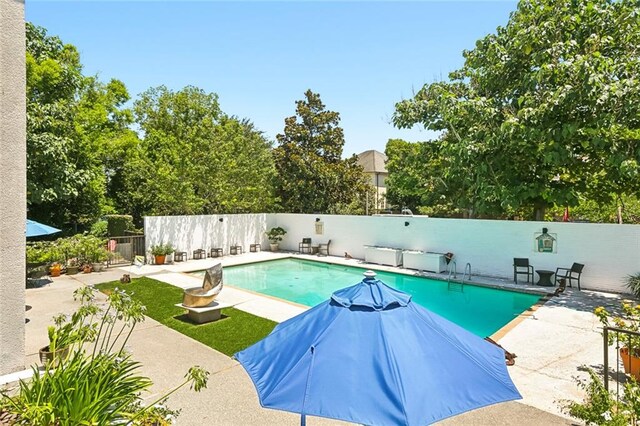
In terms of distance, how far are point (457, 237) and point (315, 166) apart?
12261 millimetres

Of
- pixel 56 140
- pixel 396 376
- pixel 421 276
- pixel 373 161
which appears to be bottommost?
pixel 421 276

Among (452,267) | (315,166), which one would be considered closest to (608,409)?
(452,267)

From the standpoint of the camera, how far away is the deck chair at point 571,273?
14031 millimetres

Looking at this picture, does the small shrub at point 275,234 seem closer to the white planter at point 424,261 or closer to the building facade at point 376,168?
the white planter at point 424,261

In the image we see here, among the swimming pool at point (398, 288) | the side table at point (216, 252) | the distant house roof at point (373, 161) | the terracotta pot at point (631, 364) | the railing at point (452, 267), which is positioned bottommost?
the swimming pool at point (398, 288)

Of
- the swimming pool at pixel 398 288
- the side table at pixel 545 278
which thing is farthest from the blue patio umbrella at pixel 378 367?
the side table at pixel 545 278

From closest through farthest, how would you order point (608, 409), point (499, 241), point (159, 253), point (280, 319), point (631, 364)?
point (608, 409), point (631, 364), point (280, 319), point (499, 241), point (159, 253)

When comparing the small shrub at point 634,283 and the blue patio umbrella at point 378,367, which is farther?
the small shrub at point 634,283

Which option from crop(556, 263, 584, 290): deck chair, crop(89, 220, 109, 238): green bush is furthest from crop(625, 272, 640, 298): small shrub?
crop(89, 220, 109, 238): green bush

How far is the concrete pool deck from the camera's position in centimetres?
562

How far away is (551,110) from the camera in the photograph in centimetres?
1258

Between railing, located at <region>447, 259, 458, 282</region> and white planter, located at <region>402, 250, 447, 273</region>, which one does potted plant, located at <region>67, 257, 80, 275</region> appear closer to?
white planter, located at <region>402, 250, 447, 273</region>

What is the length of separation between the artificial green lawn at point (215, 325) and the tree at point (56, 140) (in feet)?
21.0

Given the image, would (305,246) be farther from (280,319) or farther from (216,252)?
(280,319)
